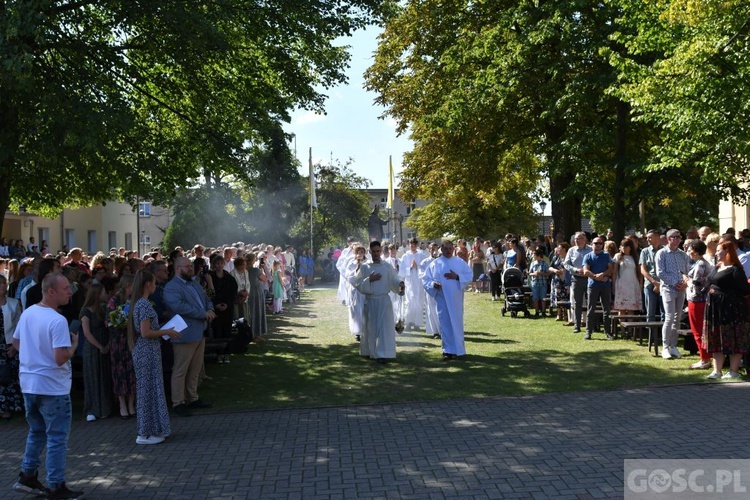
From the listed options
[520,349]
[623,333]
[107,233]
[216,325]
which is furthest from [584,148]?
[107,233]

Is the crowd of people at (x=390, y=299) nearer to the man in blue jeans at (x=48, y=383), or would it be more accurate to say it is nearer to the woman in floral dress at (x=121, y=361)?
the woman in floral dress at (x=121, y=361)

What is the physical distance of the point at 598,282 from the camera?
17109mm

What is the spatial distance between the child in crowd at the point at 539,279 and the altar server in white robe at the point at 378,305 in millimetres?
8103

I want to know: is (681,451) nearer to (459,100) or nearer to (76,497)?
(76,497)

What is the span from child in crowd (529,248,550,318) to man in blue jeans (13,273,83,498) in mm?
16735

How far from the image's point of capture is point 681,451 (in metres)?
7.76

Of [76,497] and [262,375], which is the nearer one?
[76,497]

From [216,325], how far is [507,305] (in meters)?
9.95

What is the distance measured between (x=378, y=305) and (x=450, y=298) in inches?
49.2

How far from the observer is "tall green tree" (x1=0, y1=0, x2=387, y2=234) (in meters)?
13.3

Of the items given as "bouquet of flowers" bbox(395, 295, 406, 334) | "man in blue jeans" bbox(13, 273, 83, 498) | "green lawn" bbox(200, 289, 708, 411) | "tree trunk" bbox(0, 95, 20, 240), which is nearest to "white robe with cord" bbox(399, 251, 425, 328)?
"bouquet of flowers" bbox(395, 295, 406, 334)

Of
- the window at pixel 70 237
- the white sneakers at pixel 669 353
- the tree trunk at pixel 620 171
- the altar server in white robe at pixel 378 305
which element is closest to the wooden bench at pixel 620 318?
the white sneakers at pixel 669 353

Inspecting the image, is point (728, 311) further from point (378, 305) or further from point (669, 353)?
point (378, 305)

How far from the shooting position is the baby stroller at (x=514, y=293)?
72.6 ft
